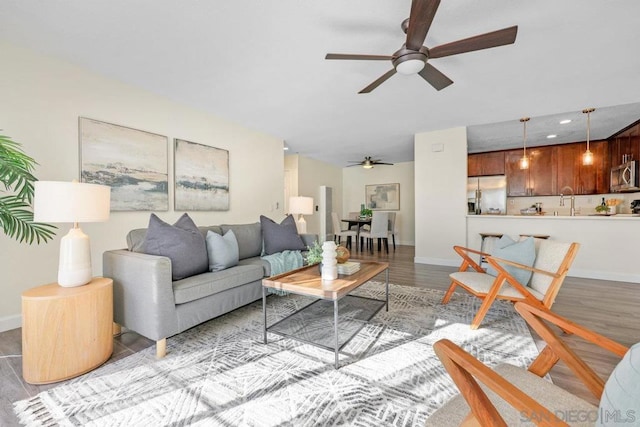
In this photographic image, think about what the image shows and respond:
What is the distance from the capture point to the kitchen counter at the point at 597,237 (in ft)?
11.9

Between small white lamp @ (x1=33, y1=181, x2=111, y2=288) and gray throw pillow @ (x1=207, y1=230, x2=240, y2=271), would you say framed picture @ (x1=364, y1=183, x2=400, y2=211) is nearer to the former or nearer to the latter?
gray throw pillow @ (x1=207, y1=230, x2=240, y2=271)

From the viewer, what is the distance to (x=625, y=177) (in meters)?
4.43

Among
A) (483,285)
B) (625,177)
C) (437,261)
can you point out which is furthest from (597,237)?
(483,285)

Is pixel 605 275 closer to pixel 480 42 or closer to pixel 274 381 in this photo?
pixel 480 42

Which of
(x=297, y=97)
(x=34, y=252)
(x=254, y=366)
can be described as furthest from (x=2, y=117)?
(x=254, y=366)

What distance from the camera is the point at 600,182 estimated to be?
203 inches

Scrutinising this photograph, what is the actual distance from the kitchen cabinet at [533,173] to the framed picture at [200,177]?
5.97 metres

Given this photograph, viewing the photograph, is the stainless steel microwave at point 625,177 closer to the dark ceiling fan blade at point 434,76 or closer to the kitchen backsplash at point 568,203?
the kitchen backsplash at point 568,203

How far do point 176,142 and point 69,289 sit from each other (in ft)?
7.72

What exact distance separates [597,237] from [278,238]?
15.1 feet

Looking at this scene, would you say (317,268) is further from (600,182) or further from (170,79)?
(600,182)

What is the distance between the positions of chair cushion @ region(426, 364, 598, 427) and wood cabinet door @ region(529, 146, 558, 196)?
20.5ft

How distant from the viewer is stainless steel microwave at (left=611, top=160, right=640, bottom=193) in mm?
4258

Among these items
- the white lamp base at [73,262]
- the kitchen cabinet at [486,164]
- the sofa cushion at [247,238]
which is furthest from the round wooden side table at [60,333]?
the kitchen cabinet at [486,164]
